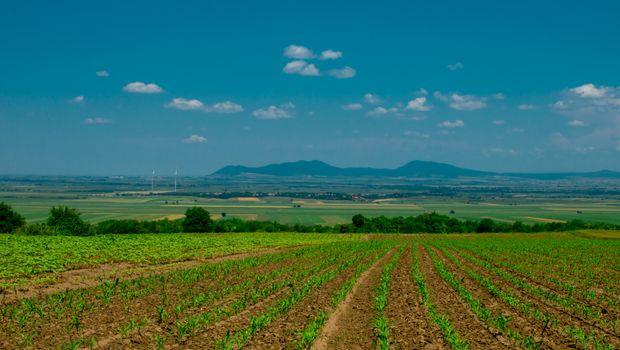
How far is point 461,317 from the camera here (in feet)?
54.7

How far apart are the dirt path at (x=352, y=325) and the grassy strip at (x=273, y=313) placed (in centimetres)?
188

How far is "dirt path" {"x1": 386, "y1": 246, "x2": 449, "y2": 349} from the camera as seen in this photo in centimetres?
1355

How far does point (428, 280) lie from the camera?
25.5 meters

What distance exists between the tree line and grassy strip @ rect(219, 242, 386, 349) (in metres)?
52.9

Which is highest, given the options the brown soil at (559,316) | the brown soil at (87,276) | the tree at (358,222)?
the brown soil at (559,316)

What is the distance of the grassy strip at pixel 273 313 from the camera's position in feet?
43.3

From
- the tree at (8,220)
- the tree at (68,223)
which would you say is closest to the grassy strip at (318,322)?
the tree at (68,223)

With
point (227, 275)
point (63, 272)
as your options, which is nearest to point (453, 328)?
point (227, 275)

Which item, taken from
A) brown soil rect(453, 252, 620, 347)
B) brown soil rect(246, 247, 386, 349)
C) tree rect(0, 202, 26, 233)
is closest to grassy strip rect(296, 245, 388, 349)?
brown soil rect(246, 247, 386, 349)

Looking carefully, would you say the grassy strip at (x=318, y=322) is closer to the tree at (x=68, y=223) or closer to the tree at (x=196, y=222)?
the tree at (x=68, y=223)

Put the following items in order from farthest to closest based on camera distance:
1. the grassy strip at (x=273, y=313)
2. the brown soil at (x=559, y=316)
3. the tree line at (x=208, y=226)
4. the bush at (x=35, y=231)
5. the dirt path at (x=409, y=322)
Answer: the tree line at (x=208, y=226), the bush at (x=35, y=231), the brown soil at (x=559, y=316), the dirt path at (x=409, y=322), the grassy strip at (x=273, y=313)

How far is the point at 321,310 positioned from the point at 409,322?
3.48 m

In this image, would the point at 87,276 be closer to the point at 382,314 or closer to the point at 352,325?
the point at 352,325

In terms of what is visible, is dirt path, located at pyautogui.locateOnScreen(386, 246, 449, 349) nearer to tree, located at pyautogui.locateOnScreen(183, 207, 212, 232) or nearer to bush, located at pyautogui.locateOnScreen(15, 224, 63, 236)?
bush, located at pyautogui.locateOnScreen(15, 224, 63, 236)
